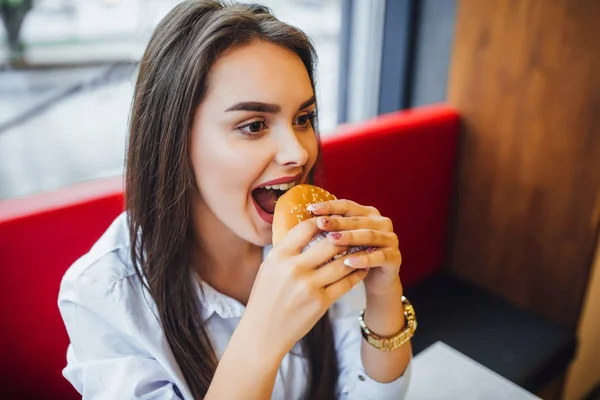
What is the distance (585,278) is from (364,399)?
4.87 ft

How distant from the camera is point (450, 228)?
2623mm

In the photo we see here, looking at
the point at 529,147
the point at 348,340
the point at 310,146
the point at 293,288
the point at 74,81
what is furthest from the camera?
the point at 74,81

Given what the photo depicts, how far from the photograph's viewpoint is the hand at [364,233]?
845mm

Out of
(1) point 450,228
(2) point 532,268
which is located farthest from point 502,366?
(1) point 450,228

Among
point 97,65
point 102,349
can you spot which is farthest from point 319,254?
point 97,65

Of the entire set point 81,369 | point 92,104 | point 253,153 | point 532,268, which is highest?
point 253,153

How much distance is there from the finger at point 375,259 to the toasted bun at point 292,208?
5.1 inches

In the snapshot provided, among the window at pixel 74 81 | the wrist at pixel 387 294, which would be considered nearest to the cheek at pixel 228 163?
the wrist at pixel 387 294

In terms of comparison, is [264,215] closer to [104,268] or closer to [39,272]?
[104,268]

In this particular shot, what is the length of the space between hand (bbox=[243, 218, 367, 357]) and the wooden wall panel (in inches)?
66.1

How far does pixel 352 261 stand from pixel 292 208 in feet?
0.55

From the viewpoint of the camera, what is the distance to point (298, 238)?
0.81 m

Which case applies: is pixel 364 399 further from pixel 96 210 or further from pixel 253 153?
pixel 96 210

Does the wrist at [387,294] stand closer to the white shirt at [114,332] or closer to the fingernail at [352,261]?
the fingernail at [352,261]
